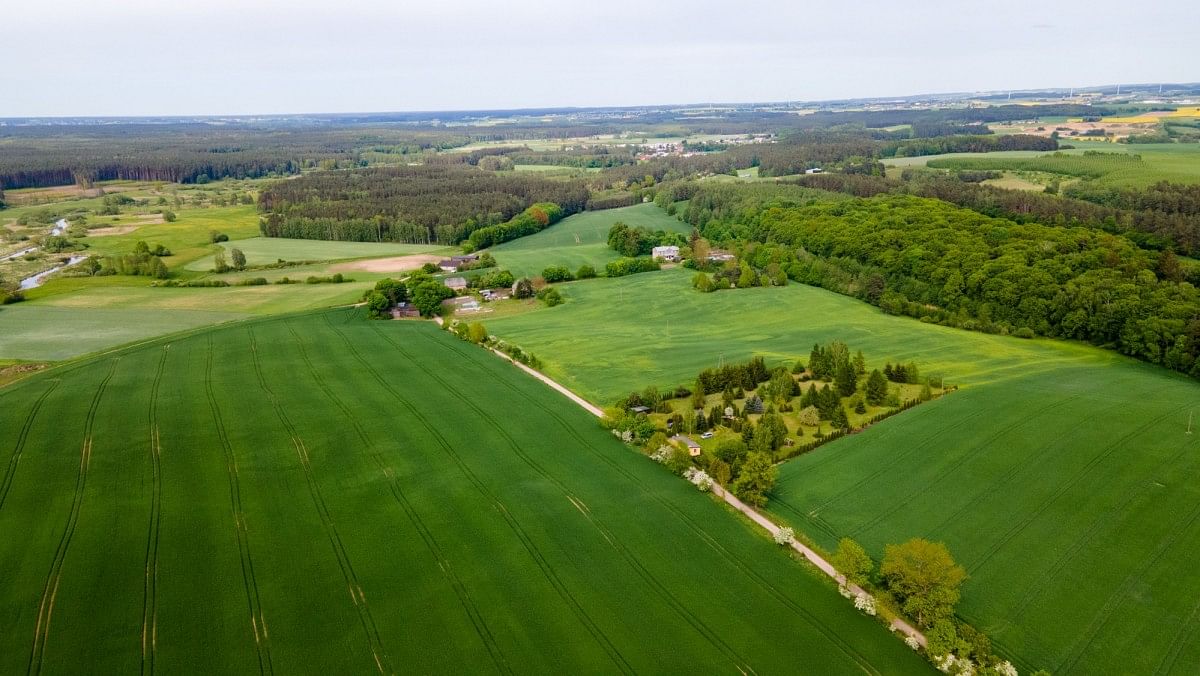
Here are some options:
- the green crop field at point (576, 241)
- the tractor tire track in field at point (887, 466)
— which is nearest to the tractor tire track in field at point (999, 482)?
the tractor tire track in field at point (887, 466)

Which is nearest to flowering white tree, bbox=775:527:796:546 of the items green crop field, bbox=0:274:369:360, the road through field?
the road through field

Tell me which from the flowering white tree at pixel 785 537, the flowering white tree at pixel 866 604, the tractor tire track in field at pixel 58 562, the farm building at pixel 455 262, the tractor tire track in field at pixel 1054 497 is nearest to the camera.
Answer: the tractor tire track in field at pixel 58 562

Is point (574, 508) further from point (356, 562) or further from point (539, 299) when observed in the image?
point (539, 299)

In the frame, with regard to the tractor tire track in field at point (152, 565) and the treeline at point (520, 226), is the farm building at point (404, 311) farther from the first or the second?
the treeline at point (520, 226)

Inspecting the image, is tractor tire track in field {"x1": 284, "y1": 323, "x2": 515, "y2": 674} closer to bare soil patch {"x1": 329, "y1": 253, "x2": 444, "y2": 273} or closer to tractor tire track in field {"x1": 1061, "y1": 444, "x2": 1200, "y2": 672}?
tractor tire track in field {"x1": 1061, "y1": 444, "x2": 1200, "y2": 672}

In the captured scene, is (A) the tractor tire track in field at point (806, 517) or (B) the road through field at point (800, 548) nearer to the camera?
(B) the road through field at point (800, 548)

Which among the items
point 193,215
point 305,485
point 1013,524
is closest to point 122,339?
point 305,485
